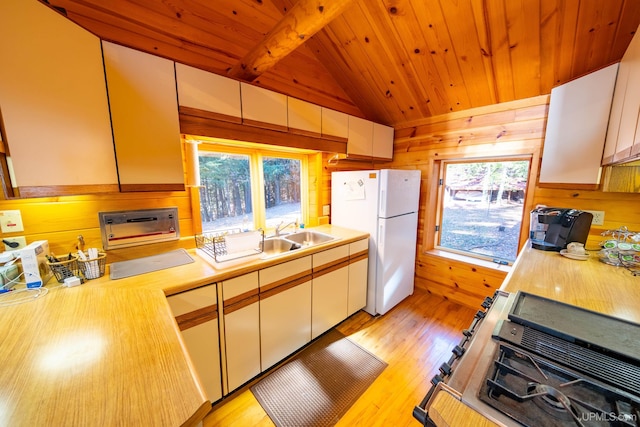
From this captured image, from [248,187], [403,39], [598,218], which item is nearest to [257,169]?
[248,187]

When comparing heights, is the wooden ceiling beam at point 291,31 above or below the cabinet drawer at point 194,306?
above

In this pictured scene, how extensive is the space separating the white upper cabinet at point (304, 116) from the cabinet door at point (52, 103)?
1.15m

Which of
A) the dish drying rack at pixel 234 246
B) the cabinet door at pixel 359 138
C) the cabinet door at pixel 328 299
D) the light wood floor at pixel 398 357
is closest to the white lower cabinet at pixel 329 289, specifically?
the cabinet door at pixel 328 299

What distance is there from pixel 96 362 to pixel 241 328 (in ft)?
2.88

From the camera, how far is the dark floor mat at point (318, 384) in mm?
1415

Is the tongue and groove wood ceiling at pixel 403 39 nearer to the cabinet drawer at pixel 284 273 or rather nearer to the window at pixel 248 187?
the window at pixel 248 187

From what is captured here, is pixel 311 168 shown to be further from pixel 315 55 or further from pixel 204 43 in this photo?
pixel 204 43

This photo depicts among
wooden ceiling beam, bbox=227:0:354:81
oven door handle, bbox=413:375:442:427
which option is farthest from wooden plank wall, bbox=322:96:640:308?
oven door handle, bbox=413:375:442:427

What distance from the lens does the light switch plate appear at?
1.16m

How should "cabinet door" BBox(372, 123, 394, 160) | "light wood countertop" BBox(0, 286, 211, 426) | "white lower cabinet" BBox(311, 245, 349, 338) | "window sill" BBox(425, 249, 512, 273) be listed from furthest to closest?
1. "cabinet door" BBox(372, 123, 394, 160)
2. "window sill" BBox(425, 249, 512, 273)
3. "white lower cabinet" BBox(311, 245, 349, 338)
4. "light wood countertop" BBox(0, 286, 211, 426)

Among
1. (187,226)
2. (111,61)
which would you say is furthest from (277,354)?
(111,61)

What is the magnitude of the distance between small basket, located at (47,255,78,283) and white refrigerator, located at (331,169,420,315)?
6.71 ft

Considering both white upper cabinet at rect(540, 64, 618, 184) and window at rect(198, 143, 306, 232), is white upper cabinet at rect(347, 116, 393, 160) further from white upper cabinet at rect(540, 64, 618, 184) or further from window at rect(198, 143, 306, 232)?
white upper cabinet at rect(540, 64, 618, 184)

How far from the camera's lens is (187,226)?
1.75 m
